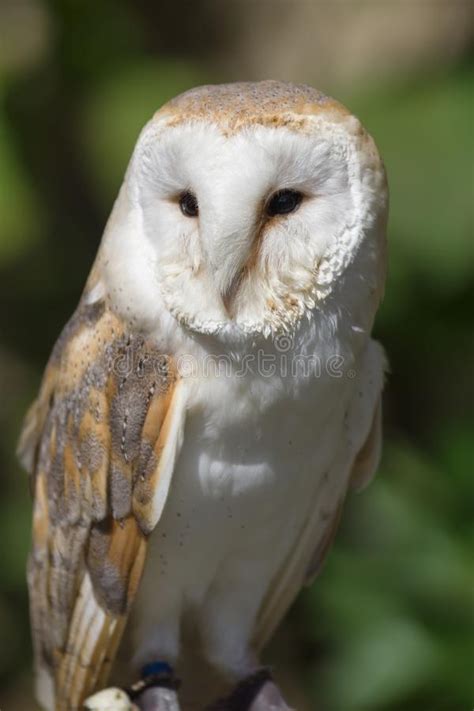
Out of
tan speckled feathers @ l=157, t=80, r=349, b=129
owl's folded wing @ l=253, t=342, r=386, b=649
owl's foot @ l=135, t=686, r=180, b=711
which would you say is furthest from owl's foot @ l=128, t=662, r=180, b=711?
tan speckled feathers @ l=157, t=80, r=349, b=129

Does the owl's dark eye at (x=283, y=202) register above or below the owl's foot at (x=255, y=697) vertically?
above

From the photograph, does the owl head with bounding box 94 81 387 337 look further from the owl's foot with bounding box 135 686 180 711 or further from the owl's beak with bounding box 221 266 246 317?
the owl's foot with bounding box 135 686 180 711

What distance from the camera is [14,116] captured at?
135 inches

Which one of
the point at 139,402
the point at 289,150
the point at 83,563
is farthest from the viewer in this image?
the point at 83,563

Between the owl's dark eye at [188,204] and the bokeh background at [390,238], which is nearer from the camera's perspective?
the owl's dark eye at [188,204]

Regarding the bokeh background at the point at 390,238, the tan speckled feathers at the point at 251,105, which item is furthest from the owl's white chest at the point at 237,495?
the bokeh background at the point at 390,238

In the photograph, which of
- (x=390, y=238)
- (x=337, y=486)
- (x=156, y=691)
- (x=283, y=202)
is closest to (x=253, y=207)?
(x=283, y=202)

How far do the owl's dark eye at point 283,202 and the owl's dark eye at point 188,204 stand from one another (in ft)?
0.32

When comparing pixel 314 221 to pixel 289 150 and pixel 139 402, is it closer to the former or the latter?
pixel 289 150

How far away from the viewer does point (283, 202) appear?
1440 millimetres

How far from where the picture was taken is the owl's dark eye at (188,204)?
1.44 metres

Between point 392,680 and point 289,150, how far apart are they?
173 cm

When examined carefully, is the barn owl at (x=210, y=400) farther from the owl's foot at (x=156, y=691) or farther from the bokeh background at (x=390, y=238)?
the bokeh background at (x=390, y=238)

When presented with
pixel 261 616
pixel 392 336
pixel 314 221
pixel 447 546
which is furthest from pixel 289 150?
pixel 392 336
